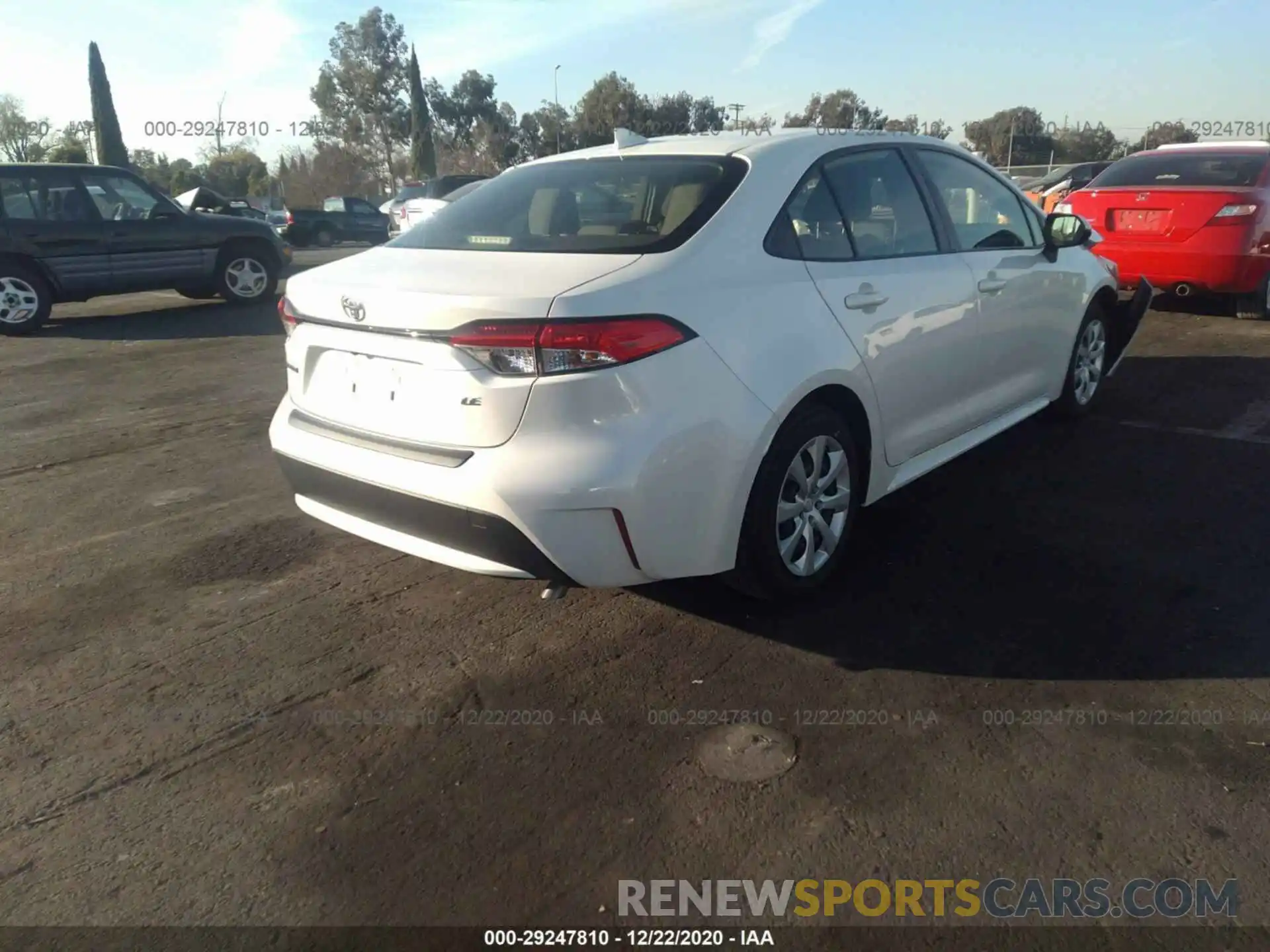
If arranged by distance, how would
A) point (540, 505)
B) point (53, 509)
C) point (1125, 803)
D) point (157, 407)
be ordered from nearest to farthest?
1. point (1125, 803)
2. point (540, 505)
3. point (53, 509)
4. point (157, 407)

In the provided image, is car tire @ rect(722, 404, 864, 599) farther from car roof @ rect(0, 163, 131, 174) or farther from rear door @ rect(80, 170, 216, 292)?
rear door @ rect(80, 170, 216, 292)

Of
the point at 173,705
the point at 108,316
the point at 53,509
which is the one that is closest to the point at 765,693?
the point at 173,705

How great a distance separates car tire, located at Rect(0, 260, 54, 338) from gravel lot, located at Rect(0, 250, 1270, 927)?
6.52 metres

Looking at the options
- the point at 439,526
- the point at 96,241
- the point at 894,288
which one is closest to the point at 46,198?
the point at 96,241

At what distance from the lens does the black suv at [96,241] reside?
1016 cm

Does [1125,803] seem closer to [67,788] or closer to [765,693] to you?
[765,693]

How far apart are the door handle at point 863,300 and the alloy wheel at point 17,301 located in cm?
979

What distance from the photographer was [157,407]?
688 centimetres

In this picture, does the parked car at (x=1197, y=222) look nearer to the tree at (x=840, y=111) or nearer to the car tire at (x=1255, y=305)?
the car tire at (x=1255, y=305)

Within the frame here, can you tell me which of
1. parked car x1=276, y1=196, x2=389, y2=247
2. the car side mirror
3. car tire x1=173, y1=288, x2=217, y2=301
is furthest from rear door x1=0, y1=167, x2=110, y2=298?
parked car x1=276, y1=196, x2=389, y2=247

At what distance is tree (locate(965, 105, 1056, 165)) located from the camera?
36.7 metres

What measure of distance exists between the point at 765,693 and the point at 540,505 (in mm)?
926

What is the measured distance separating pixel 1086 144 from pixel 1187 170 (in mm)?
35119

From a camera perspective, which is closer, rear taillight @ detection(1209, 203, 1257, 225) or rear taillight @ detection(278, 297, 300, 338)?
rear taillight @ detection(278, 297, 300, 338)
